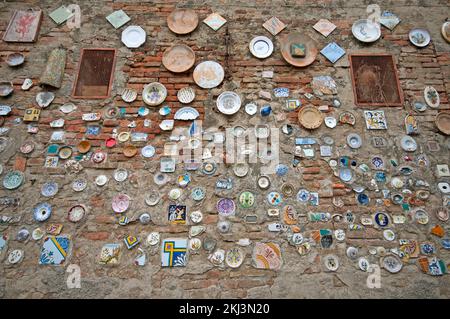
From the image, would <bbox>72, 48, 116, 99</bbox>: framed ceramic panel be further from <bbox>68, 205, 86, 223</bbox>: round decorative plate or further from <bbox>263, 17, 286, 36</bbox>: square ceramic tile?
<bbox>263, 17, 286, 36</bbox>: square ceramic tile

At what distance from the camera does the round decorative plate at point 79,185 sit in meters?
3.16

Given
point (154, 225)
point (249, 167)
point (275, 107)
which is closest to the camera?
point (154, 225)

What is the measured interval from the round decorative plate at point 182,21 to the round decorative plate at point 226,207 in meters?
2.09

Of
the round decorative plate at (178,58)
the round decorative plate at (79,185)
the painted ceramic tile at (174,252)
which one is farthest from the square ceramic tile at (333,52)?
the round decorative plate at (79,185)

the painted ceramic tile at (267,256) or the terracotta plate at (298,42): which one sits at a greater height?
the terracotta plate at (298,42)

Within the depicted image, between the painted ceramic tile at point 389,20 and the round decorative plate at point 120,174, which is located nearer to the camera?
the round decorative plate at point 120,174

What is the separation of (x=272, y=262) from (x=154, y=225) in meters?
1.17

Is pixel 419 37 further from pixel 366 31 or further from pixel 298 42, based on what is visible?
pixel 298 42

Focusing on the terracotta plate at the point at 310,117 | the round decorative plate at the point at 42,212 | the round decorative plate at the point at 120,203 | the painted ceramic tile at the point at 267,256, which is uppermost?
the terracotta plate at the point at 310,117

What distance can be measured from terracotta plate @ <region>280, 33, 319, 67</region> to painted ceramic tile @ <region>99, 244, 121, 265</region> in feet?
8.90

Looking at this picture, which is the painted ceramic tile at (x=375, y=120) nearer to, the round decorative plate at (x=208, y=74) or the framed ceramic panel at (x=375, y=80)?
the framed ceramic panel at (x=375, y=80)
